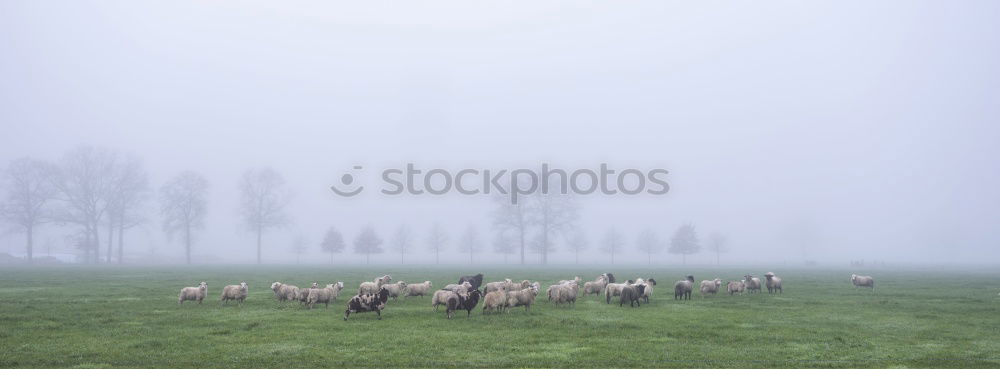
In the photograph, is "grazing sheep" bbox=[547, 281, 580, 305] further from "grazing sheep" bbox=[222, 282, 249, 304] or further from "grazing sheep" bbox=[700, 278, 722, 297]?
"grazing sheep" bbox=[222, 282, 249, 304]

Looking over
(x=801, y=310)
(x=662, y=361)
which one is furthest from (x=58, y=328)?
(x=801, y=310)

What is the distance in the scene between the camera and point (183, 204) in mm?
91188

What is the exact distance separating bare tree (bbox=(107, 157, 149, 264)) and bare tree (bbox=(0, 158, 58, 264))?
302 inches

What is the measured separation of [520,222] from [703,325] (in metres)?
75.9

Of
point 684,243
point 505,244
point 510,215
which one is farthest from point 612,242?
point 510,215

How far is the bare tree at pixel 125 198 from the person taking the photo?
86.8 m

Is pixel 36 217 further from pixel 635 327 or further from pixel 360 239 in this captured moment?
pixel 635 327

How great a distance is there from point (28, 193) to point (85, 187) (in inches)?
267

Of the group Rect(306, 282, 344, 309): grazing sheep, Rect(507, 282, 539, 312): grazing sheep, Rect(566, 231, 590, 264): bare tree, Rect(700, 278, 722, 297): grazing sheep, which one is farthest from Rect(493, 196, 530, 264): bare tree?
Rect(507, 282, 539, 312): grazing sheep

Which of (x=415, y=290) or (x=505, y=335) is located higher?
(x=505, y=335)

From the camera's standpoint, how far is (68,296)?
2842 centimetres

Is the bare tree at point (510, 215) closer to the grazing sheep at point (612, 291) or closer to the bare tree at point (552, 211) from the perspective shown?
the bare tree at point (552, 211)

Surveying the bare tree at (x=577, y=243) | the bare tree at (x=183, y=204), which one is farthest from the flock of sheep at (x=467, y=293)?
the bare tree at (x=577, y=243)

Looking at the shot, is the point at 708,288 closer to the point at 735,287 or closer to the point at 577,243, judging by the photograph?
the point at 735,287
